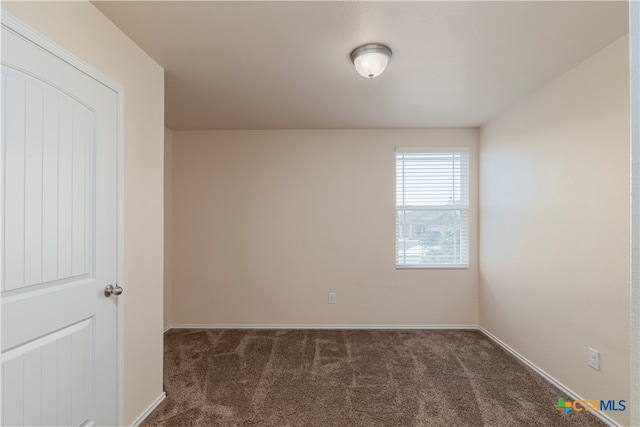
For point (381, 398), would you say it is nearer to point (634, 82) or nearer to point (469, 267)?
point (469, 267)

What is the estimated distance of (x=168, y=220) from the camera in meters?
3.81

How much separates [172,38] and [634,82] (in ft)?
7.08

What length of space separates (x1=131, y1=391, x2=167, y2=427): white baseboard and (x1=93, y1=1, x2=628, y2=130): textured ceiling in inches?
92.1

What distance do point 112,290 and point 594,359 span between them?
305 cm

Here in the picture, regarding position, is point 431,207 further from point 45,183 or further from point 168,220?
point 45,183

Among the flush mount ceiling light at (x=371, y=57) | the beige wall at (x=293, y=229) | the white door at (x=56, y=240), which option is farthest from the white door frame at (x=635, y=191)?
the beige wall at (x=293, y=229)

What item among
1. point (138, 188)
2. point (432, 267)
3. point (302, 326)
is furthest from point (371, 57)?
point (302, 326)

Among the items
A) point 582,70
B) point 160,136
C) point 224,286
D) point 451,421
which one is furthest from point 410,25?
point 224,286

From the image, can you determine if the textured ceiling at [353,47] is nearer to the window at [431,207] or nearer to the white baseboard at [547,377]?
the window at [431,207]

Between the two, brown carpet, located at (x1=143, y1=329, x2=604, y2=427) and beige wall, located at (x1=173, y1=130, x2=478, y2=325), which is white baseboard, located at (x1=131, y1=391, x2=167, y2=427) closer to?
brown carpet, located at (x1=143, y1=329, x2=604, y2=427)

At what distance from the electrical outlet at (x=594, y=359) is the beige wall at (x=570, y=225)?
1.7 inches

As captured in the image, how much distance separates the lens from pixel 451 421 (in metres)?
2.04

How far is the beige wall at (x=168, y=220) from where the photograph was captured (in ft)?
12.4

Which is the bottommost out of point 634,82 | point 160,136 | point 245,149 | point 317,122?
point 634,82
